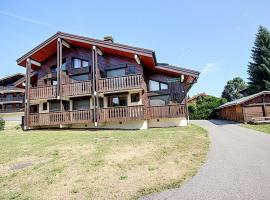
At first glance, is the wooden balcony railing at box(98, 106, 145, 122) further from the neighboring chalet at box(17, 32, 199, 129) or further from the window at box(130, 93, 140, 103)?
the window at box(130, 93, 140, 103)

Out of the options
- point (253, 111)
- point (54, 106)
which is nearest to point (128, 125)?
point (54, 106)

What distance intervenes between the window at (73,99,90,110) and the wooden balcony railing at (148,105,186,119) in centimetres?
634

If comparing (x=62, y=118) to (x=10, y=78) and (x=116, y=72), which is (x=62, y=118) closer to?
(x=116, y=72)

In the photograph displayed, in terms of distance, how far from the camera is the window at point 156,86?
2182 centimetres

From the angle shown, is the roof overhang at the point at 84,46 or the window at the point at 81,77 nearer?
the roof overhang at the point at 84,46

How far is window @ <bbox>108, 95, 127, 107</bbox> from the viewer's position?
21.6 m

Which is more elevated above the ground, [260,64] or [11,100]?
[260,64]

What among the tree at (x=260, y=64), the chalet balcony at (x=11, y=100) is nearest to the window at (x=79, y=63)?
the chalet balcony at (x=11, y=100)

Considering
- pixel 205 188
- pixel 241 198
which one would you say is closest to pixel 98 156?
pixel 205 188

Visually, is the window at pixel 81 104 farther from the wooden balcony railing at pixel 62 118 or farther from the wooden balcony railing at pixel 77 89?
the wooden balcony railing at pixel 62 118

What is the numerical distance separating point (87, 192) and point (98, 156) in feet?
11.1

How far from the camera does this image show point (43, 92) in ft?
72.7

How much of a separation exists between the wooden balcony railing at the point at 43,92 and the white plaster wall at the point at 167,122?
9981mm

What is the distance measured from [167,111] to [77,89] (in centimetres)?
873
